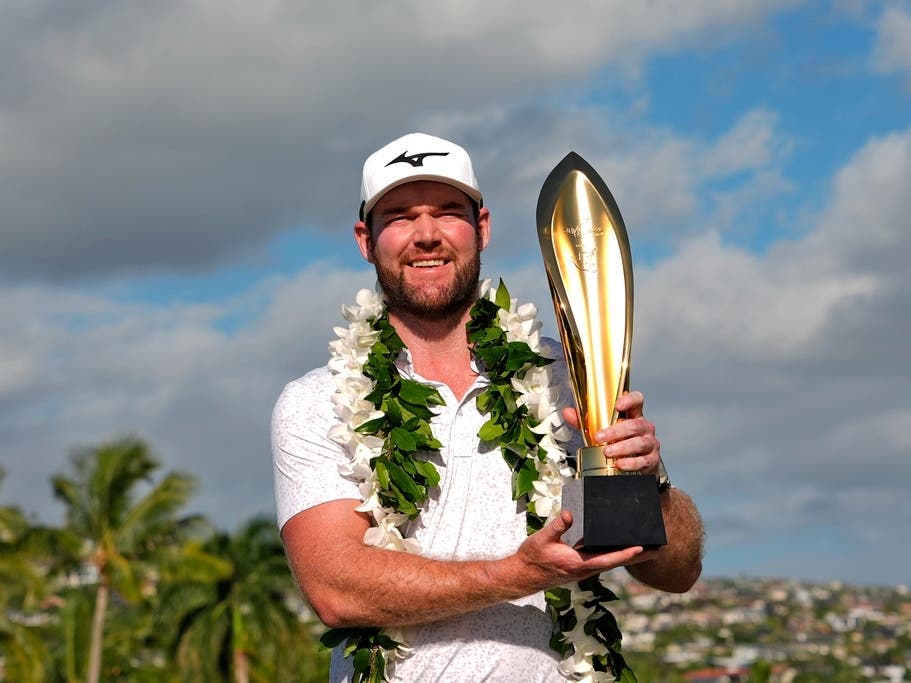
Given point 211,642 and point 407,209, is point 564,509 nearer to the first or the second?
point 407,209

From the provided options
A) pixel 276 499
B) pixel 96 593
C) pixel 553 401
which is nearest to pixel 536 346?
pixel 553 401

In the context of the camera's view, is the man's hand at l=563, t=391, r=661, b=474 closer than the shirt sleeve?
Yes

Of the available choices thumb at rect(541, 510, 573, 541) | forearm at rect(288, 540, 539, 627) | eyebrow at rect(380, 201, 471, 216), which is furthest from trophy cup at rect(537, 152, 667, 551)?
eyebrow at rect(380, 201, 471, 216)

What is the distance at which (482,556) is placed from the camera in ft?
13.6

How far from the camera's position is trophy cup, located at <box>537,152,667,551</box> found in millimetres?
3803

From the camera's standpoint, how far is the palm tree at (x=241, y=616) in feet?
106

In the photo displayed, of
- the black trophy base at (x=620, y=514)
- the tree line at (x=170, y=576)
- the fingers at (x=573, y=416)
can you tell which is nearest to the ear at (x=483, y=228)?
the fingers at (x=573, y=416)

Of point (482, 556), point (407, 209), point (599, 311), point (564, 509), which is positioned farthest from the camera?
point (407, 209)

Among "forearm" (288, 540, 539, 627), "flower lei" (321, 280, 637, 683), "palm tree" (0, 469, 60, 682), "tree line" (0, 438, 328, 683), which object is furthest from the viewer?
"tree line" (0, 438, 328, 683)

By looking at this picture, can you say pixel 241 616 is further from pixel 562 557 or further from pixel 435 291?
pixel 562 557

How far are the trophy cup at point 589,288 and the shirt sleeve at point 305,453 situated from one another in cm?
85

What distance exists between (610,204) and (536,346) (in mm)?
781

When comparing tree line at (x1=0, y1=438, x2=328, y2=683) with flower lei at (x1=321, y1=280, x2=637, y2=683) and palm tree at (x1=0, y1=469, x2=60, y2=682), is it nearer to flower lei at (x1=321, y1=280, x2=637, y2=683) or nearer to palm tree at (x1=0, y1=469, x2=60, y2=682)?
palm tree at (x1=0, y1=469, x2=60, y2=682)

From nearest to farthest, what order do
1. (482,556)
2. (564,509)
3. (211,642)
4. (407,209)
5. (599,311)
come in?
(564,509), (599,311), (482,556), (407,209), (211,642)
